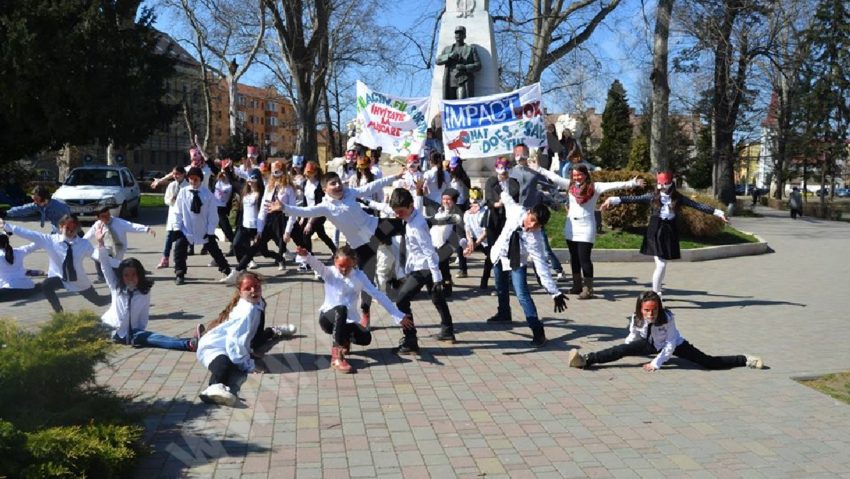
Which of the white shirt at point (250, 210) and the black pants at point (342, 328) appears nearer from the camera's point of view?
the black pants at point (342, 328)

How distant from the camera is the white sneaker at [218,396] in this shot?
5.72 m

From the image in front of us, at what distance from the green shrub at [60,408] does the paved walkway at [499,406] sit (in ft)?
1.33

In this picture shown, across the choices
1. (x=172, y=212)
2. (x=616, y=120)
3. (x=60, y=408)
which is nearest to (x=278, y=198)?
(x=172, y=212)

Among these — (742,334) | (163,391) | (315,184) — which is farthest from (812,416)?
(315,184)

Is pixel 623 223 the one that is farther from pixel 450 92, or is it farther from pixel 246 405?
pixel 246 405

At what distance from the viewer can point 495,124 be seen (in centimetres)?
1414

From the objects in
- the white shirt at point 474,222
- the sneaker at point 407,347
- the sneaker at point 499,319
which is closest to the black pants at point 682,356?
the sneaker at point 407,347

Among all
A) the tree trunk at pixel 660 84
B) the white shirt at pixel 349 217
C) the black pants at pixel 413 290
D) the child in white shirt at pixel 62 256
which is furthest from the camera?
the tree trunk at pixel 660 84

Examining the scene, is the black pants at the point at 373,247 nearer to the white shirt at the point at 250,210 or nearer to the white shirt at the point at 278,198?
the white shirt at the point at 278,198

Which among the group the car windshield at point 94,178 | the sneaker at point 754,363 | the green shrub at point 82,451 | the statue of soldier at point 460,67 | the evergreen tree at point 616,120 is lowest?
the sneaker at point 754,363

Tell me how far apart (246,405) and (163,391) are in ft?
2.48

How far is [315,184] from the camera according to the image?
1220 cm

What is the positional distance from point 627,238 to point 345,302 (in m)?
10.4

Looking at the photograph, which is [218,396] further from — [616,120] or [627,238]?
[616,120]
